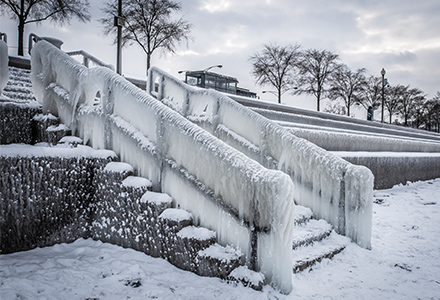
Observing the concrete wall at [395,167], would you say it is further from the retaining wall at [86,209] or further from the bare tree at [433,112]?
the bare tree at [433,112]

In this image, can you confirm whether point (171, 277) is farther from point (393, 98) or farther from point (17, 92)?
point (393, 98)

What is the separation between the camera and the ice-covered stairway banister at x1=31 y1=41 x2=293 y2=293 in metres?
2.84

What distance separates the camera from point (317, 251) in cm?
359

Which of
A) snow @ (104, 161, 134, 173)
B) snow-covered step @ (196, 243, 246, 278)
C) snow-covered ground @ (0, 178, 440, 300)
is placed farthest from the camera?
snow @ (104, 161, 134, 173)

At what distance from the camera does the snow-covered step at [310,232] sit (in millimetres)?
3646

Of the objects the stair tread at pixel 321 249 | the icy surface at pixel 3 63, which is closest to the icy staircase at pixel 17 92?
the icy surface at pixel 3 63

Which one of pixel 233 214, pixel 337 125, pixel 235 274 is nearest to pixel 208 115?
pixel 233 214

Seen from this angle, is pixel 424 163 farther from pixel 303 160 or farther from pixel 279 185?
pixel 279 185

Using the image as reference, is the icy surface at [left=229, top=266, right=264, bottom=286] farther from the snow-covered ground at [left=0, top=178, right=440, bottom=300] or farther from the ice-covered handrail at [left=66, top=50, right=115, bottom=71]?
the ice-covered handrail at [left=66, top=50, right=115, bottom=71]

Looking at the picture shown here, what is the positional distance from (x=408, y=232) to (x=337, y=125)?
1033 centimetres

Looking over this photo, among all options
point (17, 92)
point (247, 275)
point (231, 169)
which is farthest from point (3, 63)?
point (247, 275)

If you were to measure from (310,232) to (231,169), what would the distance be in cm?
156

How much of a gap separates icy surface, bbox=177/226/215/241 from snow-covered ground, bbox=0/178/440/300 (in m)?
0.38

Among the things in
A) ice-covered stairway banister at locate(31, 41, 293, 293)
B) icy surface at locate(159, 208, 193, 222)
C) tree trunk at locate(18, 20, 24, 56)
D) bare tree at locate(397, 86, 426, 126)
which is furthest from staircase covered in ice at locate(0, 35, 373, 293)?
bare tree at locate(397, 86, 426, 126)
